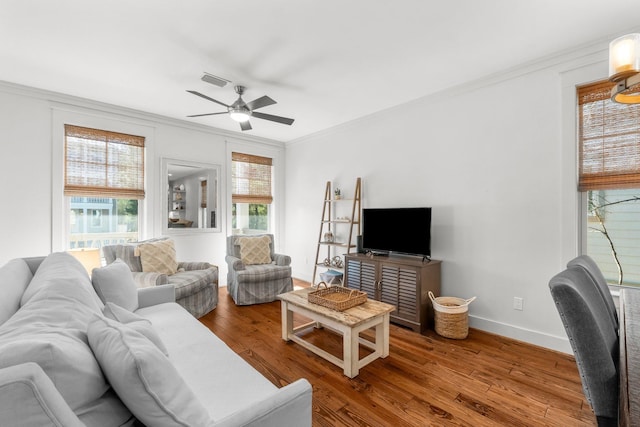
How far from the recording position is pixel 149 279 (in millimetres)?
3018

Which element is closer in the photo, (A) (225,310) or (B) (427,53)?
(B) (427,53)

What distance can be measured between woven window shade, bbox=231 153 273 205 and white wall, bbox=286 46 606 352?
7.39ft

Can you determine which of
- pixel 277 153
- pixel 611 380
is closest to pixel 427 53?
pixel 611 380

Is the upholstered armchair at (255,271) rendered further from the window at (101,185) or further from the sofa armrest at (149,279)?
the window at (101,185)

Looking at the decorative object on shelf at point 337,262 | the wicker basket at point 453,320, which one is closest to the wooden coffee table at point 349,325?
the wicker basket at point 453,320

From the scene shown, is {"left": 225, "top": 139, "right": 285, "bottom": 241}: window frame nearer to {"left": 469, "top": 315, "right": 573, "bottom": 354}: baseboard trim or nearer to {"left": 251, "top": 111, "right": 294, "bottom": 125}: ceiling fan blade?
{"left": 251, "top": 111, "right": 294, "bottom": 125}: ceiling fan blade

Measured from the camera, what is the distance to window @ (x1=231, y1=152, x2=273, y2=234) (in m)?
5.07

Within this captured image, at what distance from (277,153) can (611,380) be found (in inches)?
205

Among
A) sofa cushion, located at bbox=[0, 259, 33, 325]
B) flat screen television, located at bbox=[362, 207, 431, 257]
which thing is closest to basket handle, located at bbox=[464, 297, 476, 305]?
flat screen television, located at bbox=[362, 207, 431, 257]

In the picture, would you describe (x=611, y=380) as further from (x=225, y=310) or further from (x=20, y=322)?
(x=225, y=310)

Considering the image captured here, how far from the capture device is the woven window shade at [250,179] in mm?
5047

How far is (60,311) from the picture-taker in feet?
3.53

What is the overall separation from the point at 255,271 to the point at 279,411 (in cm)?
289

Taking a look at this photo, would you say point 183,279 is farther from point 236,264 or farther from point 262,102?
point 262,102
